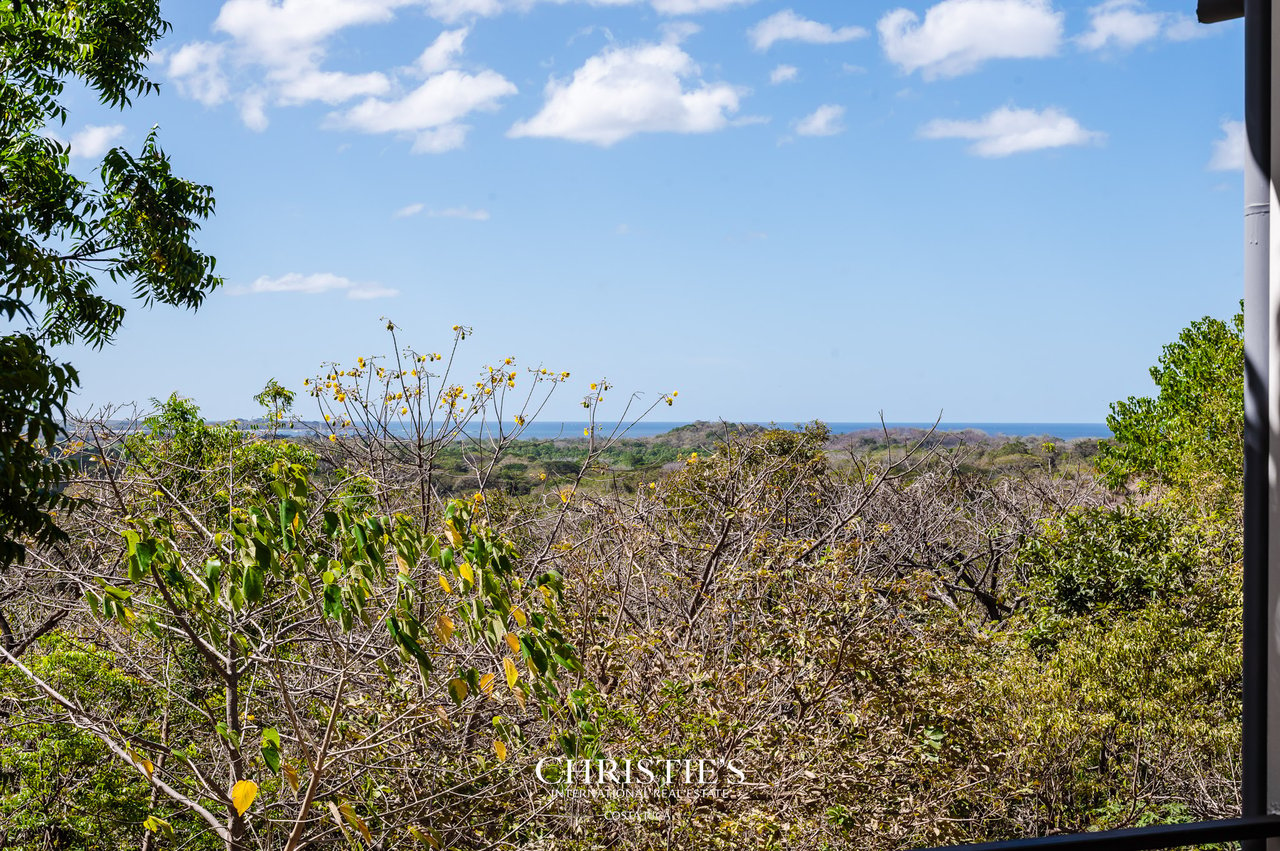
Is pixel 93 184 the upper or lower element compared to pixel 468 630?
upper

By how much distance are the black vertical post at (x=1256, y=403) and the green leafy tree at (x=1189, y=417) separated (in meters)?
8.46

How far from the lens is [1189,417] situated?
1052 centimetres

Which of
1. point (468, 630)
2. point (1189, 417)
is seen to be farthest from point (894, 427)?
point (1189, 417)

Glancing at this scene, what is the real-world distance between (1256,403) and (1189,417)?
10810 mm

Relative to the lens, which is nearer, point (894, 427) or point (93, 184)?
point (93, 184)

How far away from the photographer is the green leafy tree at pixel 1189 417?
9500 millimetres

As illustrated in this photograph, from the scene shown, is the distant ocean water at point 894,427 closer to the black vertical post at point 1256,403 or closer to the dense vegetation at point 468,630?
the dense vegetation at point 468,630

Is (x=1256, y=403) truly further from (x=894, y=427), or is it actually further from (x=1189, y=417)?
(x=1189, y=417)

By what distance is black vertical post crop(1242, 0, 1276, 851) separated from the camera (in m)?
1.18

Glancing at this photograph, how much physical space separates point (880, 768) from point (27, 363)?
319 centimetres

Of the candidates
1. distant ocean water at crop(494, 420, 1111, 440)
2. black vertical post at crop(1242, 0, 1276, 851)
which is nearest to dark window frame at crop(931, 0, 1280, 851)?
black vertical post at crop(1242, 0, 1276, 851)

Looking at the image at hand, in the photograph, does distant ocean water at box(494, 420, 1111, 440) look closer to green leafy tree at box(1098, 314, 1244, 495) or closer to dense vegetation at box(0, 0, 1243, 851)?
dense vegetation at box(0, 0, 1243, 851)

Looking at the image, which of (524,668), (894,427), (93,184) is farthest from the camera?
(894,427)

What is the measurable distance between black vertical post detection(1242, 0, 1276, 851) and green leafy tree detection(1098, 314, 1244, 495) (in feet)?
27.7
